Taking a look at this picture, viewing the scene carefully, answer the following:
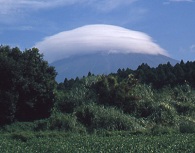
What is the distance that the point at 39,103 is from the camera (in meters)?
36.7

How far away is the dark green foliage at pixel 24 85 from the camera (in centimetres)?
3347

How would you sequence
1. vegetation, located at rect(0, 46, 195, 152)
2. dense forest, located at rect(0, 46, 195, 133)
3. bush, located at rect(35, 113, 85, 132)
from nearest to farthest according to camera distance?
bush, located at rect(35, 113, 85, 132)
vegetation, located at rect(0, 46, 195, 152)
dense forest, located at rect(0, 46, 195, 133)

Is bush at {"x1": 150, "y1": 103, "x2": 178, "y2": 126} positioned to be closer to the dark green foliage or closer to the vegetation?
the vegetation

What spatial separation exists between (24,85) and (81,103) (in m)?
4.98

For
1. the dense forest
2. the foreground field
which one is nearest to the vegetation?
the dense forest

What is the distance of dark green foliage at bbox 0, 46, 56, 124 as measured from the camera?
110 feet

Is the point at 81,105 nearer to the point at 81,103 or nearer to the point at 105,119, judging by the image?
the point at 81,103

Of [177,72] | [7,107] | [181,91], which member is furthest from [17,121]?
[177,72]

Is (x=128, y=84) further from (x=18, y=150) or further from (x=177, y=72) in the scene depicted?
(x=18, y=150)

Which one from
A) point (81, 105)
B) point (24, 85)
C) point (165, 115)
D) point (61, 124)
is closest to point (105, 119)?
point (61, 124)

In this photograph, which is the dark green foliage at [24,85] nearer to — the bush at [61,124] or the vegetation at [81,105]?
the vegetation at [81,105]

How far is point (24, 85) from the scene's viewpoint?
34.6 m

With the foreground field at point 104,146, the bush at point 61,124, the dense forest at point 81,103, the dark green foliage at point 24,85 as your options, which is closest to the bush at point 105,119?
the dense forest at point 81,103

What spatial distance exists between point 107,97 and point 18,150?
63.0ft
